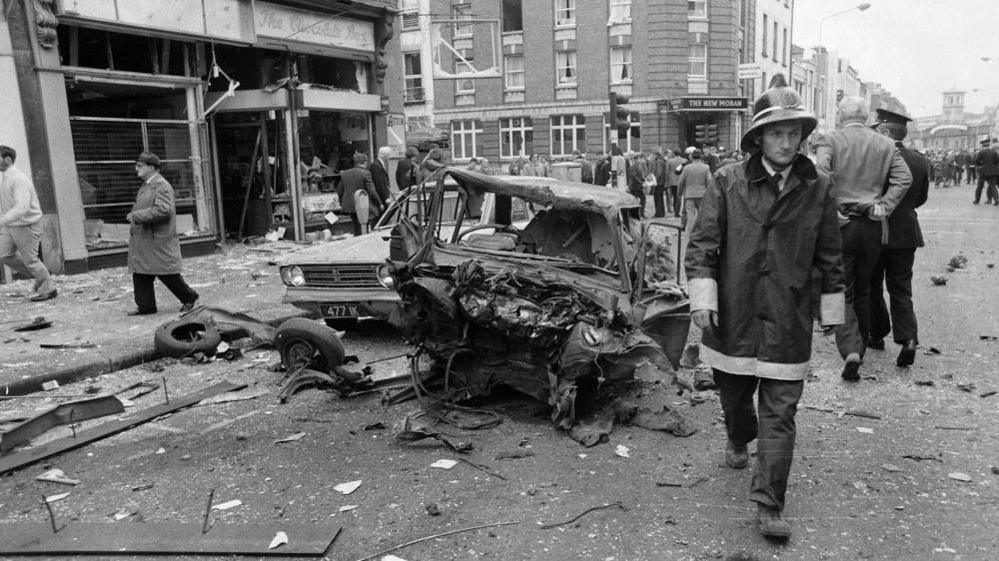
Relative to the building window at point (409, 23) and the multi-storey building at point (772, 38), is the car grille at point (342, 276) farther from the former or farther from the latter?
the multi-storey building at point (772, 38)

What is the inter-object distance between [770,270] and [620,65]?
38.4m

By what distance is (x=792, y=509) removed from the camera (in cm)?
394

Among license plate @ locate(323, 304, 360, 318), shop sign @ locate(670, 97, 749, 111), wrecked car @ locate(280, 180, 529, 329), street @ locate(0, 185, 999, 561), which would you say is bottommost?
street @ locate(0, 185, 999, 561)

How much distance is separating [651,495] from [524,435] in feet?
3.73

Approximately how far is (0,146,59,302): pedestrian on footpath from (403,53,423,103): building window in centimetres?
2932

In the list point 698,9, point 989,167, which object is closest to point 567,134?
point 698,9

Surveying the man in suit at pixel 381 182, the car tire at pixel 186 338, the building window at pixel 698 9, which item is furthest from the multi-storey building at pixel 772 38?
the car tire at pixel 186 338

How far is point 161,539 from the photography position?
378 centimetres

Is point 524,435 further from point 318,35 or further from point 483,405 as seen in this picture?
point 318,35

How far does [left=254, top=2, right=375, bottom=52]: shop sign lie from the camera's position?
15.9m

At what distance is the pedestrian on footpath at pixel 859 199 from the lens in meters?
6.11

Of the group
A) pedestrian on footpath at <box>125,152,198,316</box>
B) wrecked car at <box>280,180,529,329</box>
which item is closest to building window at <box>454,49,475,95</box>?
pedestrian on footpath at <box>125,152,198,316</box>

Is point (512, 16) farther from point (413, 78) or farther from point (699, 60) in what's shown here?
point (699, 60)

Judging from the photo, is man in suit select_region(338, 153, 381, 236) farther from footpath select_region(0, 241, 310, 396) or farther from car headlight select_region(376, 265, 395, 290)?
car headlight select_region(376, 265, 395, 290)
